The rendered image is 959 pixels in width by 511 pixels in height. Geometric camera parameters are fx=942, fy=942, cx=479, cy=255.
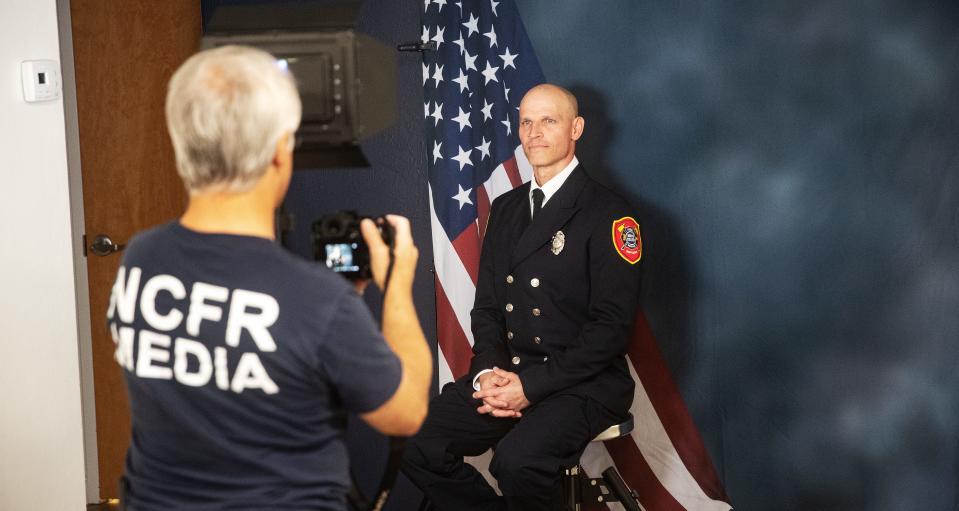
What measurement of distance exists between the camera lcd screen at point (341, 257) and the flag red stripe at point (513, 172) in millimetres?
1548

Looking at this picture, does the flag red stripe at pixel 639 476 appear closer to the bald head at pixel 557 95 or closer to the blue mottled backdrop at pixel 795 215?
the blue mottled backdrop at pixel 795 215

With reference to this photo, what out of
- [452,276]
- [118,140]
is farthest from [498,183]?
[118,140]

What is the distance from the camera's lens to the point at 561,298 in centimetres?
272

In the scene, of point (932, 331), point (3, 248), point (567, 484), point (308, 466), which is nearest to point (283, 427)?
point (308, 466)

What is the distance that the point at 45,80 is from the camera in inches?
108

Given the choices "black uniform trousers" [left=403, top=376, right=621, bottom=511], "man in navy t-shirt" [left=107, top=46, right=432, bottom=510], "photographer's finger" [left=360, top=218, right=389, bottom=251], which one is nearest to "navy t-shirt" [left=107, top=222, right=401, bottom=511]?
"man in navy t-shirt" [left=107, top=46, right=432, bottom=510]

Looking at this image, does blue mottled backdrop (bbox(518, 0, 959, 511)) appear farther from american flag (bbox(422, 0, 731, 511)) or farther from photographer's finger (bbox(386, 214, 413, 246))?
photographer's finger (bbox(386, 214, 413, 246))

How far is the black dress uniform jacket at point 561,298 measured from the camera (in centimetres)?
261

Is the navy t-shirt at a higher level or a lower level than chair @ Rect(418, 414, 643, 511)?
higher

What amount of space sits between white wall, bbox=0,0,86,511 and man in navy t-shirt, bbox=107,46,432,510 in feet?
5.36

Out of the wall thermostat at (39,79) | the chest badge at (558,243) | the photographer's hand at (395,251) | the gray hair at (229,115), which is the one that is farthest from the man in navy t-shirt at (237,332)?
the wall thermostat at (39,79)

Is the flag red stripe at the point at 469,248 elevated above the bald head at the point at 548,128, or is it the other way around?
the bald head at the point at 548,128

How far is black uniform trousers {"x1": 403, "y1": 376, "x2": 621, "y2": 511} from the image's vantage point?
2.50 metres

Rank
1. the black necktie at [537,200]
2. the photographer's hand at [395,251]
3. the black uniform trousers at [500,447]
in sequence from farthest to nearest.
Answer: the black necktie at [537,200] → the black uniform trousers at [500,447] → the photographer's hand at [395,251]
